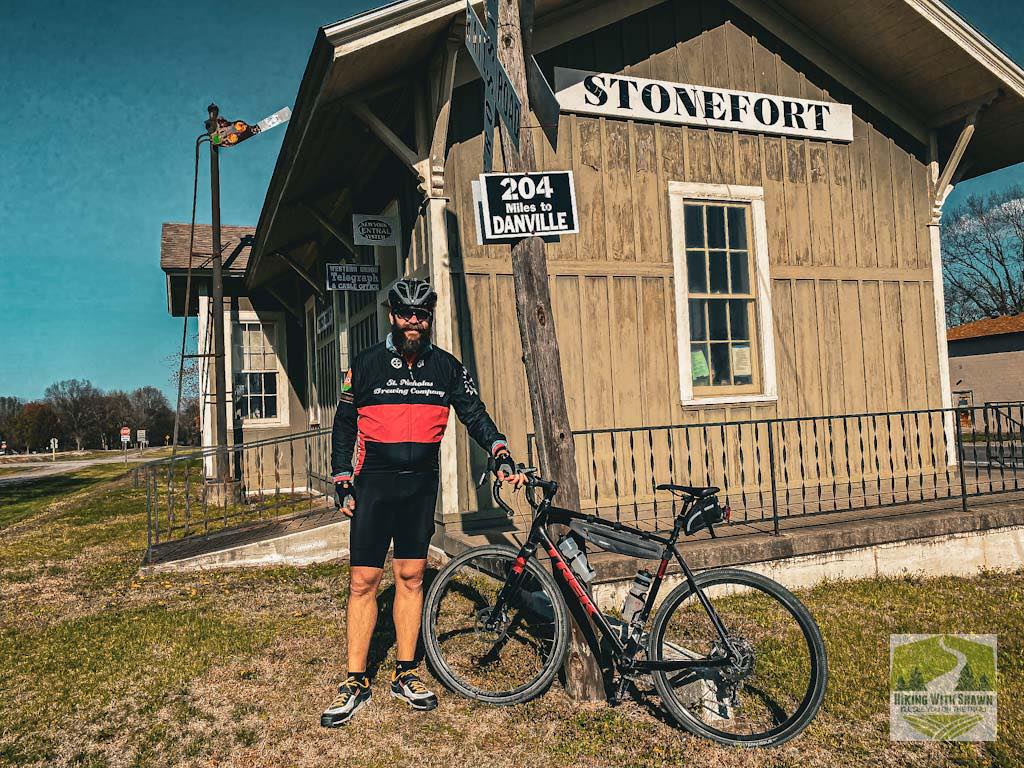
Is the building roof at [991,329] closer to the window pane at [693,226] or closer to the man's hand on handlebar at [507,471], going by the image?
the window pane at [693,226]

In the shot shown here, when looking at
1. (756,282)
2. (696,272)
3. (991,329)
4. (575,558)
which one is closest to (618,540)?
(575,558)

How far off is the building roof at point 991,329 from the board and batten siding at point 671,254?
2584 centimetres

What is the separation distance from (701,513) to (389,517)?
149 centimetres

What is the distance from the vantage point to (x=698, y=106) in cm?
762

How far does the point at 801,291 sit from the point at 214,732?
686 centimetres

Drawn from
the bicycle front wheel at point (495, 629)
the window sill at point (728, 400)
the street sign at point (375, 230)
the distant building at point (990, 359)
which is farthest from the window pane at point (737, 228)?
the distant building at point (990, 359)

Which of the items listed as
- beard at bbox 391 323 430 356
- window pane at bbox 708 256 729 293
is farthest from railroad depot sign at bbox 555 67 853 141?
beard at bbox 391 323 430 356

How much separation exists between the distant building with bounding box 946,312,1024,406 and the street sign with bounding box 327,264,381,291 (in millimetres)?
28852

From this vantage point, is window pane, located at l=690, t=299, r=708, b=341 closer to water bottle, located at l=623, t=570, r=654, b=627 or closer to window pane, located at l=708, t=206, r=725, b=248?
window pane, located at l=708, t=206, r=725, b=248

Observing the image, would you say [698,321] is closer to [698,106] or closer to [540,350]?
[698,106]

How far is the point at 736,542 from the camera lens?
5.31 meters

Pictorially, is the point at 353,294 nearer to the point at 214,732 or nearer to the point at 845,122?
the point at 845,122

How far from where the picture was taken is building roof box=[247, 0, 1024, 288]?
5.88m

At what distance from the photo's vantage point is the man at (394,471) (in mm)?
3582
